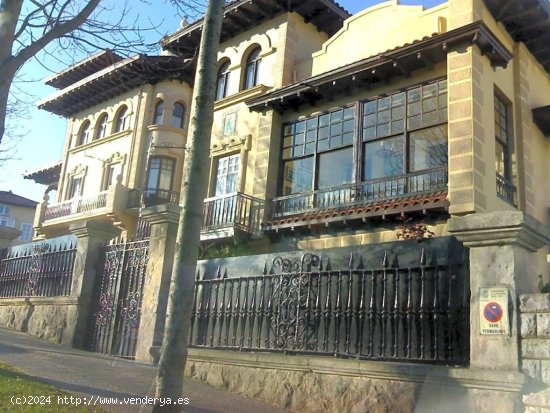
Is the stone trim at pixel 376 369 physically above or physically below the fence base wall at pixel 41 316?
below

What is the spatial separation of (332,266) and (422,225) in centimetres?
515

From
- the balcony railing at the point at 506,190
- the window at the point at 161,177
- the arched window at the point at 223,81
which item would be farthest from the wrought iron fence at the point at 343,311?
the window at the point at 161,177

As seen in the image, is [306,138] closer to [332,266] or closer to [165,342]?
[332,266]

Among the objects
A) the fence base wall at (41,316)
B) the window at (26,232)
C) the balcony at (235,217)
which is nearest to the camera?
the fence base wall at (41,316)

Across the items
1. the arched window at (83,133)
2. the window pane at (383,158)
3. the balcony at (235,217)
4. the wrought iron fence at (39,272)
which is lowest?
the wrought iron fence at (39,272)

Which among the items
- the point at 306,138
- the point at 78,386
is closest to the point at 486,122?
the point at 306,138

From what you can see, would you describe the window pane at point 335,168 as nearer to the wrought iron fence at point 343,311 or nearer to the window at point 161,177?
the wrought iron fence at point 343,311

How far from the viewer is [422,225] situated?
11.2 m

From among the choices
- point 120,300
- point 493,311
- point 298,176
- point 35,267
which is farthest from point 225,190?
point 493,311

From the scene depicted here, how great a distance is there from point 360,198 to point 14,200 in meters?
47.8

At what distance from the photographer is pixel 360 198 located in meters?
12.5

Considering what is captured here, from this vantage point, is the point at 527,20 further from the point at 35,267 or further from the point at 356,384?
the point at 35,267

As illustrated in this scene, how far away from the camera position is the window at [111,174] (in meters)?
24.3

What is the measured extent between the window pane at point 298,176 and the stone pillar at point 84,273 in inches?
219
